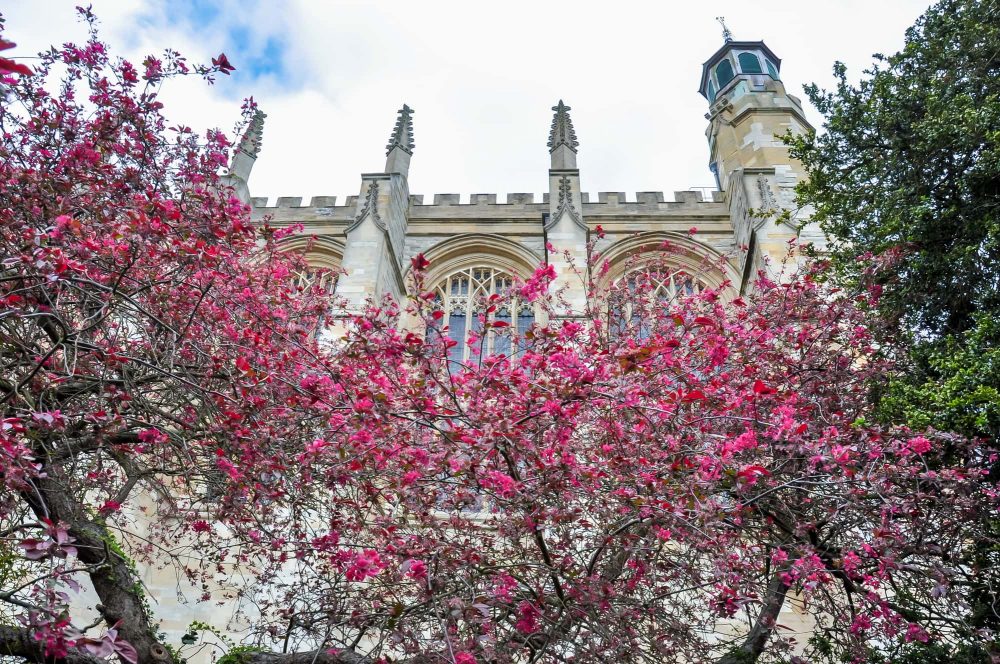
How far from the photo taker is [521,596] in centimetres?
414

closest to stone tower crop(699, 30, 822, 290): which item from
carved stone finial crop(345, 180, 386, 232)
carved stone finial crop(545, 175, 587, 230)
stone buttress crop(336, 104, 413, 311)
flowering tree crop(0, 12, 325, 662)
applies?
carved stone finial crop(545, 175, 587, 230)

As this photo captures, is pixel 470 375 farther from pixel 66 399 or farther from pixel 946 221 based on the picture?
pixel 946 221

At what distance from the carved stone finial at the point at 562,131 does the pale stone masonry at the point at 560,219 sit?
0.14ft

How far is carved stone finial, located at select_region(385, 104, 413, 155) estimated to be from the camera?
1667 cm

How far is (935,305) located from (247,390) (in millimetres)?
5945

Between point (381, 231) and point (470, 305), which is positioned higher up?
point (381, 231)

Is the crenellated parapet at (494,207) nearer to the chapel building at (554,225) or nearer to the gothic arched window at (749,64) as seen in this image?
the chapel building at (554,225)

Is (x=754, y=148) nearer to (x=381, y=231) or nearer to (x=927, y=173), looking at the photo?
(x=381, y=231)

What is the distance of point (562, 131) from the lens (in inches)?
675

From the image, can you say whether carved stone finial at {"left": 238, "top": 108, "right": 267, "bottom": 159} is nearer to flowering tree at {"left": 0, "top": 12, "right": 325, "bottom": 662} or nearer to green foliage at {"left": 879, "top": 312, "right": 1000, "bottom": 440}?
flowering tree at {"left": 0, "top": 12, "right": 325, "bottom": 662}

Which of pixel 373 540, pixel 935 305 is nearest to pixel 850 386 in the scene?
pixel 935 305

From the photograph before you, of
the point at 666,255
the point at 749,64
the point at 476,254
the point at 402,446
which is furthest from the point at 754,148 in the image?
the point at 402,446

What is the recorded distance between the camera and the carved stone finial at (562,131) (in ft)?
55.2

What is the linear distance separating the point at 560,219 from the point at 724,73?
12.3 metres
